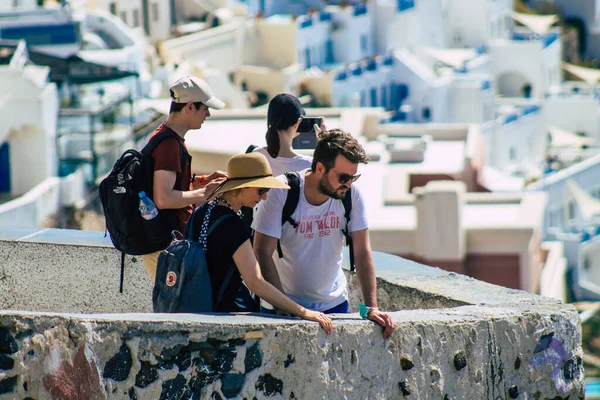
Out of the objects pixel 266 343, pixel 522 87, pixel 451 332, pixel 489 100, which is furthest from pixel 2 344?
pixel 522 87

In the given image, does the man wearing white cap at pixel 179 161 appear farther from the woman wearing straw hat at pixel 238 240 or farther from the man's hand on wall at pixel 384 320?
the man's hand on wall at pixel 384 320

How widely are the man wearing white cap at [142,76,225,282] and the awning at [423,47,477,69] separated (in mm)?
47899

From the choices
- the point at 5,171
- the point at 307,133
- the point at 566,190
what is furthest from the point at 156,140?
the point at 566,190

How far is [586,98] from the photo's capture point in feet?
174

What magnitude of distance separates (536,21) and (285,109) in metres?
61.1

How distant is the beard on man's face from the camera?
5270 millimetres

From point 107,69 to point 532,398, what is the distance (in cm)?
2643

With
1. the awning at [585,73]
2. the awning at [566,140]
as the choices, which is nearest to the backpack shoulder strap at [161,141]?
the awning at [566,140]

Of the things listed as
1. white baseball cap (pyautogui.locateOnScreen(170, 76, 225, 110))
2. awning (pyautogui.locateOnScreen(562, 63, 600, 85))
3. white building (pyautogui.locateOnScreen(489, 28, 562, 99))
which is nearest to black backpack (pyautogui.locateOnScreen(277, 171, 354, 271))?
white baseball cap (pyautogui.locateOnScreen(170, 76, 225, 110))

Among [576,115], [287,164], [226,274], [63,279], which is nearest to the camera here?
[226,274]

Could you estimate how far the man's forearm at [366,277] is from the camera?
5.34m

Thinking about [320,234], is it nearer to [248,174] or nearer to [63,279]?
[248,174]

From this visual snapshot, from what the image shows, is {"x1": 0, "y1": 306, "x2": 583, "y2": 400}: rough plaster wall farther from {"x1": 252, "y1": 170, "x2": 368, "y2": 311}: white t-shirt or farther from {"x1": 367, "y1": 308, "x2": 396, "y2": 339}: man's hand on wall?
{"x1": 252, "y1": 170, "x2": 368, "y2": 311}: white t-shirt

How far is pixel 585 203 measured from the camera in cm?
3838
